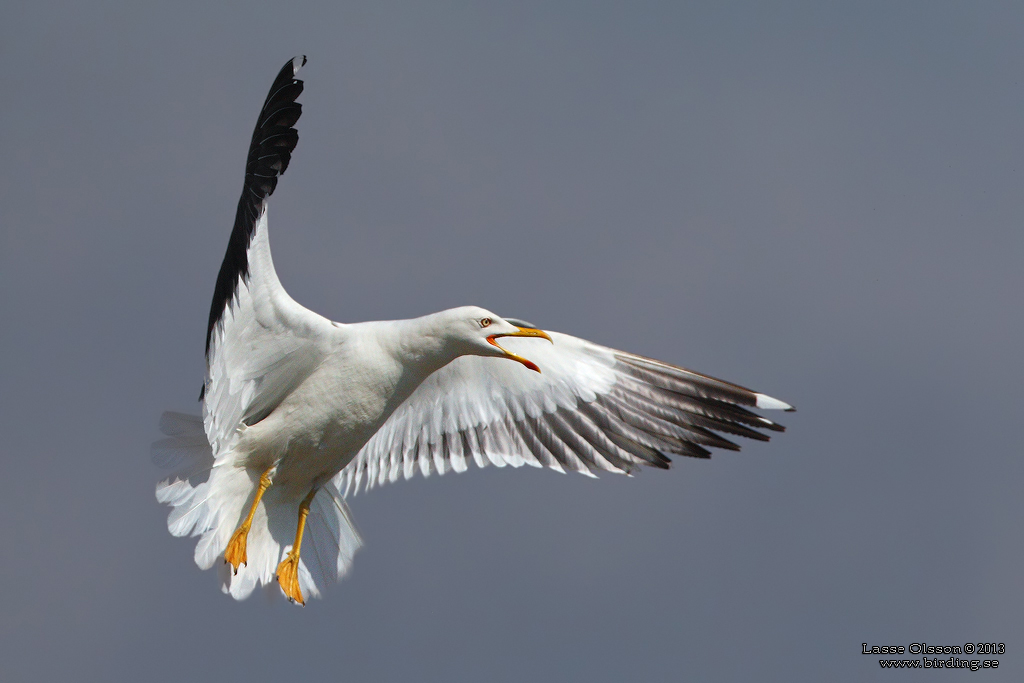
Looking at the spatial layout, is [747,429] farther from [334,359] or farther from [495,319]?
[334,359]

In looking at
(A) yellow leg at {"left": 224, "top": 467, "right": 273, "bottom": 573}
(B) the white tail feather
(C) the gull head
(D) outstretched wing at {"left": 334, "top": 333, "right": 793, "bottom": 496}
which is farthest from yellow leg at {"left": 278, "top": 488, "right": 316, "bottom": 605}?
(C) the gull head

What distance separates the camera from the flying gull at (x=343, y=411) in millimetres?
7973

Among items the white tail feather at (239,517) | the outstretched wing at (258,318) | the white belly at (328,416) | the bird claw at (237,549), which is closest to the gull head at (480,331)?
the white belly at (328,416)

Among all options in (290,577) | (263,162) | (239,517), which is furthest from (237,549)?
(263,162)

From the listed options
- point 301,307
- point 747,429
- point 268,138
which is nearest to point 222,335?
point 301,307

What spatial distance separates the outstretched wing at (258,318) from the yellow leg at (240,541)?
363 millimetres

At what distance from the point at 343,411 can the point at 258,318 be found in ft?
2.69

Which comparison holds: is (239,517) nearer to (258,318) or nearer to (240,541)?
(240,541)

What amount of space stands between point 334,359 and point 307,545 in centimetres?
158

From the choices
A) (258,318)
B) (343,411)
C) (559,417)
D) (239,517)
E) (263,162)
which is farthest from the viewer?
(559,417)

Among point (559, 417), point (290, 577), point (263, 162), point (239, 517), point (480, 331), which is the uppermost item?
point (263, 162)

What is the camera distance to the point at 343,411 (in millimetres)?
8250

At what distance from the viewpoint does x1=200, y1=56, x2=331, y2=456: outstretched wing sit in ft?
24.8

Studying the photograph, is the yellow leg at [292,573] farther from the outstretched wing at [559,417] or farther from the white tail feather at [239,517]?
the outstretched wing at [559,417]
